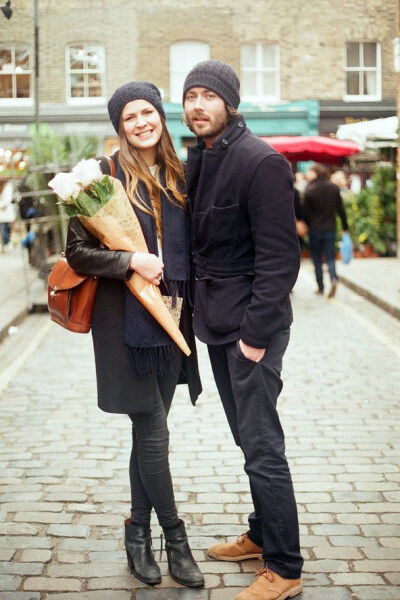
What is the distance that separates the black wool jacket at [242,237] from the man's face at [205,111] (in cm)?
5

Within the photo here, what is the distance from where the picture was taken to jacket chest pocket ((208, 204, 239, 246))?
124 inches

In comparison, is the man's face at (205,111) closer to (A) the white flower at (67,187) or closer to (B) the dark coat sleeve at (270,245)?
(B) the dark coat sleeve at (270,245)

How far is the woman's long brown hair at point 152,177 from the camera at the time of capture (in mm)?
3340

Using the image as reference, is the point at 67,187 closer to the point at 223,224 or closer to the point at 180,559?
the point at 223,224

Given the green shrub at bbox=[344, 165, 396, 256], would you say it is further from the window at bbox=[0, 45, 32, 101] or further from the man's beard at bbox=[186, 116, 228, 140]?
the man's beard at bbox=[186, 116, 228, 140]

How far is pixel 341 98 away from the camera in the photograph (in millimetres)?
26531

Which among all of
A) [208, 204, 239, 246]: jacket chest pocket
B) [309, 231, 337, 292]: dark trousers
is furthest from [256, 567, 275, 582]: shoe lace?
[309, 231, 337, 292]: dark trousers

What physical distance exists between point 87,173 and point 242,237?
0.62 meters

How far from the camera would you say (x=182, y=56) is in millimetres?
26156

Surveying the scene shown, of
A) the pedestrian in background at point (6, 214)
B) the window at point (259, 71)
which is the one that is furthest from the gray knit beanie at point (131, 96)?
the window at point (259, 71)

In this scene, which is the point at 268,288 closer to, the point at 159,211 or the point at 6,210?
the point at 159,211

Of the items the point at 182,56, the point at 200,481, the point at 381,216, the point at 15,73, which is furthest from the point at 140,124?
the point at 182,56

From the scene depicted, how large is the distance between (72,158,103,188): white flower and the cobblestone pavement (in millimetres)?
1587

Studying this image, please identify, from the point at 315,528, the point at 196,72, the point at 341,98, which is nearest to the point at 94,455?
the point at 315,528
